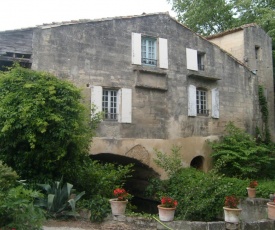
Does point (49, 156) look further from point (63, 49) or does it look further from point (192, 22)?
point (192, 22)

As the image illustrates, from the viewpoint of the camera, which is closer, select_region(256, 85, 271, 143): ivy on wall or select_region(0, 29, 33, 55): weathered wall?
select_region(0, 29, 33, 55): weathered wall

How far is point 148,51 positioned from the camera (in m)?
14.2

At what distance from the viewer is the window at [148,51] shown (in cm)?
1405

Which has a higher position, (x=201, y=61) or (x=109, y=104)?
(x=201, y=61)

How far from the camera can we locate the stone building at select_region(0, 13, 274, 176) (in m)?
12.1

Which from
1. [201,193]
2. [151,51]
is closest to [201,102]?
[151,51]

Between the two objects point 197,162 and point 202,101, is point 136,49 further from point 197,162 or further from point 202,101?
point 197,162

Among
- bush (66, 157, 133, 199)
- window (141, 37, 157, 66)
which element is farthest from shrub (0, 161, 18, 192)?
window (141, 37, 157, 66)

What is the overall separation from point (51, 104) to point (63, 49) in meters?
3.50

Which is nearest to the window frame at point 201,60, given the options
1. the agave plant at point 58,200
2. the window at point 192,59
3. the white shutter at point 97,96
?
the window at point 192,59

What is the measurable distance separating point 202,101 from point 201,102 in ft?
0.28

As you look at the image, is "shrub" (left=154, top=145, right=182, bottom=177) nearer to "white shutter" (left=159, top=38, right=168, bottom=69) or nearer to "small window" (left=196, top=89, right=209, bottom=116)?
"small window" (left=196, top=89, right=209, bottom=116)

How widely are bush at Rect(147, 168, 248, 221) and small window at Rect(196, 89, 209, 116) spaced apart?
3.84 meters

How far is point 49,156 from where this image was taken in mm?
9203
